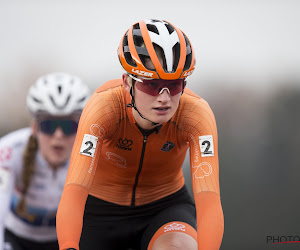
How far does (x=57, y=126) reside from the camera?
3.81 meters

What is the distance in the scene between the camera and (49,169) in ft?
13.2

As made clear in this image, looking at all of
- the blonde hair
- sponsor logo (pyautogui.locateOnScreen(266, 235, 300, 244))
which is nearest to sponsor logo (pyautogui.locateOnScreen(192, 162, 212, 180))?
the blonde hair

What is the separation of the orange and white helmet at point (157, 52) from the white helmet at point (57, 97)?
1.30 m

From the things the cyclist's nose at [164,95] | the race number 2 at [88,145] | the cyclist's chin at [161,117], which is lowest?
the race number 2 at [88,145]

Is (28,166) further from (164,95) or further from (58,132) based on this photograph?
(164,95)

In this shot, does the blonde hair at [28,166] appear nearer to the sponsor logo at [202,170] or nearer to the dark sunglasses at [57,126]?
the dark sunglasses at [57,126]

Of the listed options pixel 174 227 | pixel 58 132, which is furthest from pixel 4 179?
pixel 174 227

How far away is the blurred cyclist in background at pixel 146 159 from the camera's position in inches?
96.3

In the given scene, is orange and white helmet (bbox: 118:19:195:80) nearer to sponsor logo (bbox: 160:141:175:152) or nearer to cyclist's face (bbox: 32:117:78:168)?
sponsor logo (bbox: 160:141:175:152)

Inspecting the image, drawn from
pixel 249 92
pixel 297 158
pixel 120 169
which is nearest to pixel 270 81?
pixel 249 92

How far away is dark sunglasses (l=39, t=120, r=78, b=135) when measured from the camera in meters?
3.80

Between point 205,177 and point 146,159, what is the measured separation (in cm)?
47

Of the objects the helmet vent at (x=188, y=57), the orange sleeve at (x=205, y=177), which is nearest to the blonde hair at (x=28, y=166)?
the orange sleeve at (x=205, y=177)

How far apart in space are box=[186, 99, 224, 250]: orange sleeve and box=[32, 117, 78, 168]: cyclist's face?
1385mm
